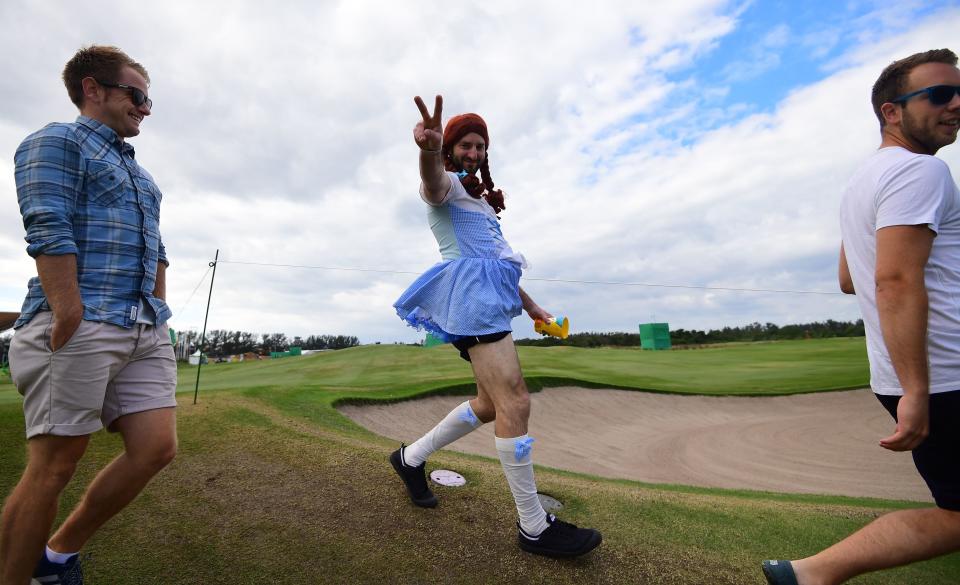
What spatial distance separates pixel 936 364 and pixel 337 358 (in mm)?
17964

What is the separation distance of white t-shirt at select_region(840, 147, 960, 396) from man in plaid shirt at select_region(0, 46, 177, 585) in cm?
301

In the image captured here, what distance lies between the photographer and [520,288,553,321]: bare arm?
3335 millimetres

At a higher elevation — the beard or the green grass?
the beard

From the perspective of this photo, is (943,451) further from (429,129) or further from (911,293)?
(429,129)

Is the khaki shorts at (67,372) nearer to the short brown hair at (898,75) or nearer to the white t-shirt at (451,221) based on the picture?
the white t-shirt at (451,221)

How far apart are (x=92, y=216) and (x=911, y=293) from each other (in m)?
3.17

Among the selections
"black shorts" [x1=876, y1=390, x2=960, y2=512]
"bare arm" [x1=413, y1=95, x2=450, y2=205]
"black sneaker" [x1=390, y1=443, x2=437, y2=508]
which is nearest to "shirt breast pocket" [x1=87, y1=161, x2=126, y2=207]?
"bare arm" [x1=413, y1=95, x2=450, y2=205]

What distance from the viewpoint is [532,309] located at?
11.1 feet

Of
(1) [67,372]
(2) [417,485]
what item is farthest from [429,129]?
(2) [417,485]

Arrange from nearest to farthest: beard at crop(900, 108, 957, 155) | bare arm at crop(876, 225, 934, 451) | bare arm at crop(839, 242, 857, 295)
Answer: bare arm at crop(876, 225, 934, 451) → beard at crop(900, 108, 957, 155) → bare arm at crop(839, 242, 857, 295)

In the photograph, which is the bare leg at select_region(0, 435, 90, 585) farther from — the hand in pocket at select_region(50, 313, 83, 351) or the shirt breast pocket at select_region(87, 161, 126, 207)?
the shirt breast pocket at select_region(87, 161, 126, 207)

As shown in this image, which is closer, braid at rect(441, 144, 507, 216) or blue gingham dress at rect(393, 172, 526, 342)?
blue gingham dress at rect(393, 172, 526, 342)

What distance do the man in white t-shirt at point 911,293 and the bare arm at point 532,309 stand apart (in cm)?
166

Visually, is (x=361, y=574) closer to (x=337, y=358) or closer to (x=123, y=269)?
(x=123, y=269)
